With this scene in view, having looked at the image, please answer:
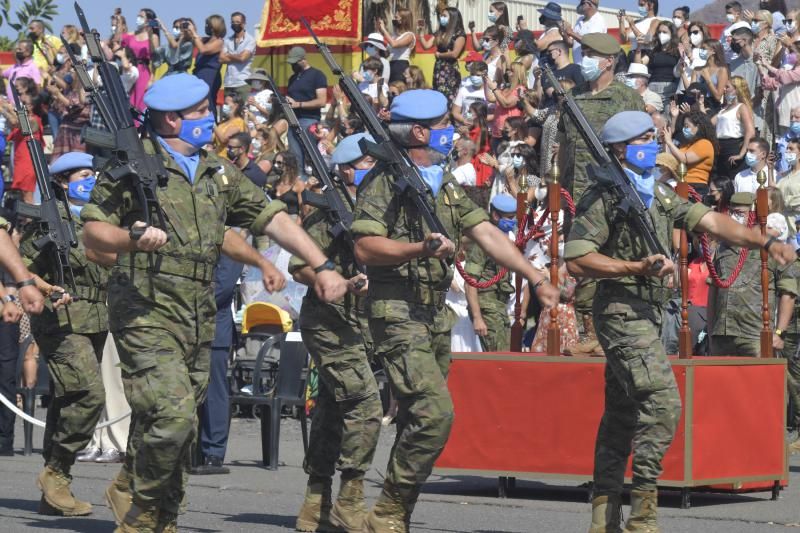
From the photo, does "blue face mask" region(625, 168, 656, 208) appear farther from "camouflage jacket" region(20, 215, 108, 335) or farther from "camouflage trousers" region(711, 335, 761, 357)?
"camouflage trousers" region(711, 335, 761, 357)

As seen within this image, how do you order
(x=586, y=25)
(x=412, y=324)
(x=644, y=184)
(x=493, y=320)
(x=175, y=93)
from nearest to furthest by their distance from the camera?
(x=175, y=93)
(x=412, y=324)
(x=644, y=184)
(x=493, y=320)
(x=586, y=25)

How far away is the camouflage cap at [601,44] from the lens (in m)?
11.1

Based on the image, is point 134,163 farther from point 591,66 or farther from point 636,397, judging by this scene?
point 591,66

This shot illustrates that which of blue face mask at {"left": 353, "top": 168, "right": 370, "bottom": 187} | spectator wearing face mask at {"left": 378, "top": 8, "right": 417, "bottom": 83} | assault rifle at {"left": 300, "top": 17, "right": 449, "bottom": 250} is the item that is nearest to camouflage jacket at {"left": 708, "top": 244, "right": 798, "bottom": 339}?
blue face mask at {"left": 353, "top": 168, "right": 370, "bottom": 187}

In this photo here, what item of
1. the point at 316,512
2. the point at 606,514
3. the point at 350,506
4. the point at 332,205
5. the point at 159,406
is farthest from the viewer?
the point at 332,205

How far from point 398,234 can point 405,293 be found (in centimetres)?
31

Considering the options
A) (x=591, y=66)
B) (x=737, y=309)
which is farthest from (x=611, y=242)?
(x=737, y=309)

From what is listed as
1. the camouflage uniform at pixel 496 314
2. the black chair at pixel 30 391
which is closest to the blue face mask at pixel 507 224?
the camouflage uniform at pixel 496 314

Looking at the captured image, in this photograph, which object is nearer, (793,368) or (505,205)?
(793,368)

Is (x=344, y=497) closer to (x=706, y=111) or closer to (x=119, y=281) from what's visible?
(x=119, y=281)

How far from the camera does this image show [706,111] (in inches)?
706

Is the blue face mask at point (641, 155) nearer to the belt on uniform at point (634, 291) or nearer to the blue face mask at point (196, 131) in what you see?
the belt on uniform at point (634, 291)

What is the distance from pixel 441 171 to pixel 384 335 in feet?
3.03

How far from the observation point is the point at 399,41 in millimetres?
20812
